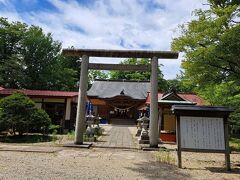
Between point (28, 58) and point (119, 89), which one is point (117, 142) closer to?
point (119, 89)

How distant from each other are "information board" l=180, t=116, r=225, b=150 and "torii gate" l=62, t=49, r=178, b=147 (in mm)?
3477

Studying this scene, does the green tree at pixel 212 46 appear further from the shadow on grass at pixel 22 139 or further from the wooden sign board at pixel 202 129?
the shadow on grass at pixel 22 139

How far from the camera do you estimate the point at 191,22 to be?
33.8 ft

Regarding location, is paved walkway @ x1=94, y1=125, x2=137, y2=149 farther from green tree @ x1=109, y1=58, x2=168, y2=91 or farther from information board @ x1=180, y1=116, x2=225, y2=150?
green tree @ x1=109, y1=58, x2=168, y2=91

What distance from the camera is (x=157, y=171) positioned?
6984mm

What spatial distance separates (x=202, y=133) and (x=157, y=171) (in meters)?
2.00

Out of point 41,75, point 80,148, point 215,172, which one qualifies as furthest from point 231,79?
point 41,75

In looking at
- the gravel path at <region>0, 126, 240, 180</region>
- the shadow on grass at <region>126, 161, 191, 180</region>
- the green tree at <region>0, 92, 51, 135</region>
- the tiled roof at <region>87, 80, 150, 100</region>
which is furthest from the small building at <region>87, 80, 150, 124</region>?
the shadow on grass at <region>126, 161, 191, 180</region>

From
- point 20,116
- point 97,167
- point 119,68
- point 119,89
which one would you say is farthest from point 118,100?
point 97,167

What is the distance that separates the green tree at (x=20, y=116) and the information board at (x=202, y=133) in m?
8.41

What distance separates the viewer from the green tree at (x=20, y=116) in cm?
1313

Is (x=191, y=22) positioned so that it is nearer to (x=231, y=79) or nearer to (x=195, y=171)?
(x=231, y=79)

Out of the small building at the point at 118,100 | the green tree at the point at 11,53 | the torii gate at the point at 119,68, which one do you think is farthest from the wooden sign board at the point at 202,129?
the green tree at the point at 11,53

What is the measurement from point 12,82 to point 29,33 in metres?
7.57
